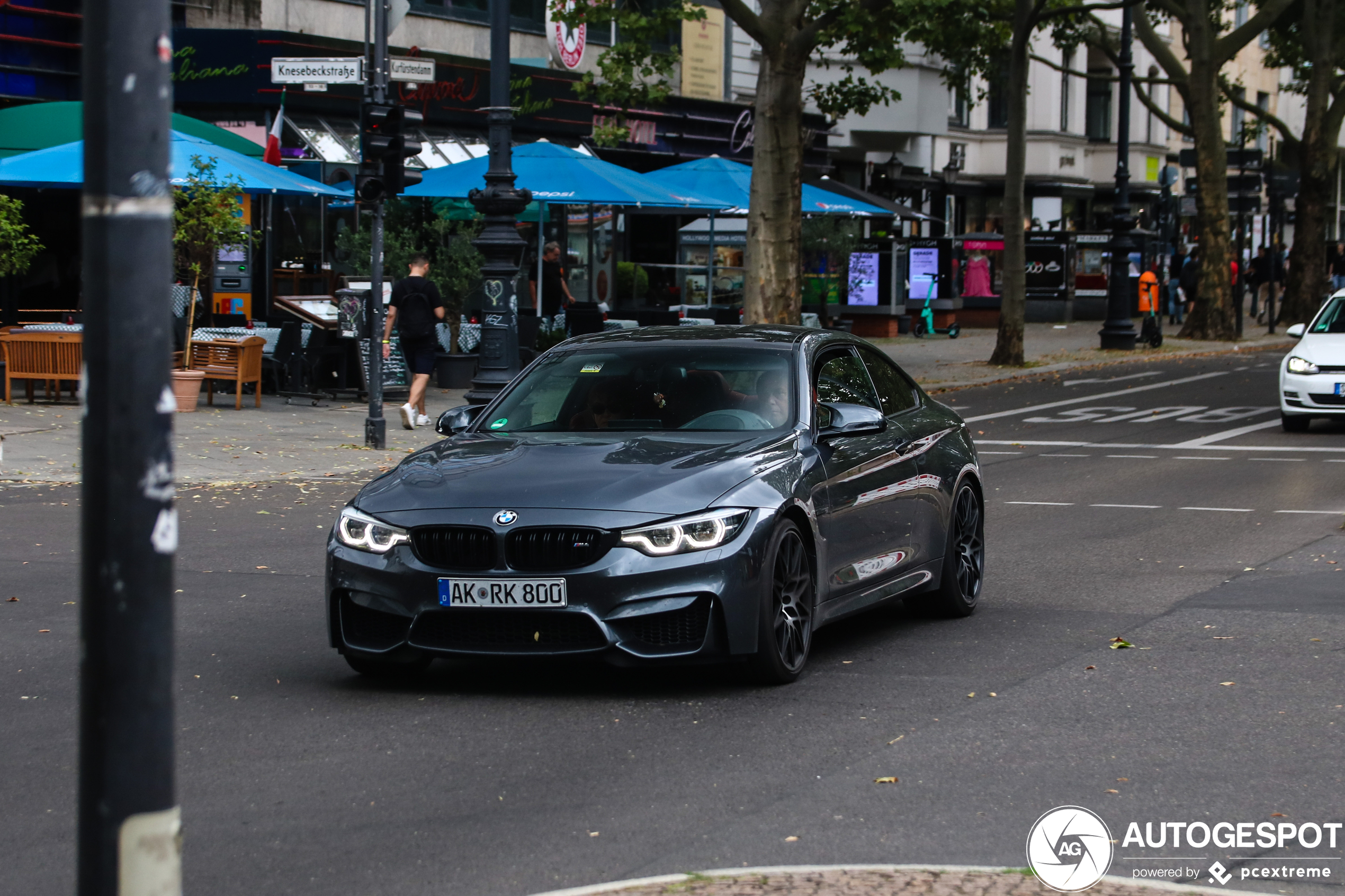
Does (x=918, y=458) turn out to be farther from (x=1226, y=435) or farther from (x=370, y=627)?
(x=1226, y=435)

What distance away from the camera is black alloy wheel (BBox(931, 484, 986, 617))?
9000 millimetres

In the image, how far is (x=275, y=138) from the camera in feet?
87.6

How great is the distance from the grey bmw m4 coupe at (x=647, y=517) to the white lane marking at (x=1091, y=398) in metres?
12.7

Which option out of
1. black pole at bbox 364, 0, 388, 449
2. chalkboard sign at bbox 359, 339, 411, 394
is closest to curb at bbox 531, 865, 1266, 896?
black pole at bbox 364, 0, 388, 449

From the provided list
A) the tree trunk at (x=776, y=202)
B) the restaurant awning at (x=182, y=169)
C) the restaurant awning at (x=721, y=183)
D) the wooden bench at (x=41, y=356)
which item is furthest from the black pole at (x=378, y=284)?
the restaurant awning at (x=721, y=183)

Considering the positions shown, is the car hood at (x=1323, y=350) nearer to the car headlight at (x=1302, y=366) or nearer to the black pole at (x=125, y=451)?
the car headlight at (x=1302, y=366)

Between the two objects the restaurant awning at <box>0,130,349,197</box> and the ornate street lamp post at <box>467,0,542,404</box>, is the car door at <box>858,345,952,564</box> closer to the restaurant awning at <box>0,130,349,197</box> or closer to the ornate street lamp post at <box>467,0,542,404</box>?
the ornate street lamp post at <box>467,0,542,404</box>

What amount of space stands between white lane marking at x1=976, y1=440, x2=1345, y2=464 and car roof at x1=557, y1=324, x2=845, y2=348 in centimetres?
1009

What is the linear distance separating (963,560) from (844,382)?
4.15ft

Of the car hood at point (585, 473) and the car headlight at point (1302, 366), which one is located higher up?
the car headlight at point (1302, 366)

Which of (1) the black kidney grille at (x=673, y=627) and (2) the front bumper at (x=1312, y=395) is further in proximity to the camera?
(2) the front bumper at (x=1312, y=395)

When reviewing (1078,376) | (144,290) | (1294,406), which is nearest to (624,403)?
(144,290)

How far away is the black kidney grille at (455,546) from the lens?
693cm

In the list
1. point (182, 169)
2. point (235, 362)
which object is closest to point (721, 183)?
point (182, 169)
